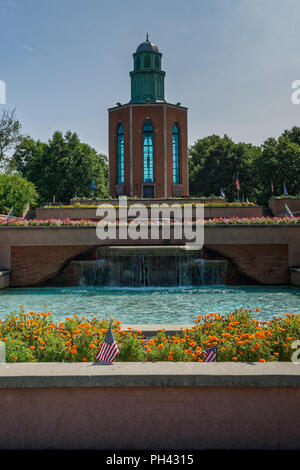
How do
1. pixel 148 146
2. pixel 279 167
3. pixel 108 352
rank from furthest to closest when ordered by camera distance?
pixel 279 167 < pixel 148 146 < pixel 108 352

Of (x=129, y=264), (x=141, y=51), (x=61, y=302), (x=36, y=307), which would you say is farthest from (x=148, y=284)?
(x=141, y=51)

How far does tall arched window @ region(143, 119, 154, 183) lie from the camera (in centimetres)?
4247

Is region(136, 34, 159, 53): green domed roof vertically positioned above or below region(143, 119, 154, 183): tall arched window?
above

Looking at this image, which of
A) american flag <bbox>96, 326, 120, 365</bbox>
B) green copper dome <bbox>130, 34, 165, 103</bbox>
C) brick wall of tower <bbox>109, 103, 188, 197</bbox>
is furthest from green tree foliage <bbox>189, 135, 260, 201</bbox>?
american flag <bbox>96, 326, 120, 365</bbox>

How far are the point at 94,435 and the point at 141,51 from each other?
4617 cm

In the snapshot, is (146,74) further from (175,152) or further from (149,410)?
(149,410)

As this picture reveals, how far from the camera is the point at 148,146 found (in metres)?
42.7

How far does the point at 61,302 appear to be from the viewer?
15000 millimetres

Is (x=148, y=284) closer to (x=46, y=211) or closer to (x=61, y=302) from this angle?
(x=61, y=302)

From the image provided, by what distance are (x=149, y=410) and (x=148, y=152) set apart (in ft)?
131

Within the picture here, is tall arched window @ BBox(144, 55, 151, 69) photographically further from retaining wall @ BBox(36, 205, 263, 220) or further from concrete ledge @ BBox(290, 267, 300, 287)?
concrete ledge @ BBox(290, 267, 300, 287)

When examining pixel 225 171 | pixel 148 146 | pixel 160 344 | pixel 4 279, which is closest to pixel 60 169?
pixel 148 146

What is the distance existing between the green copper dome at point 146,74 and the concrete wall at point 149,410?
43.0 meters
